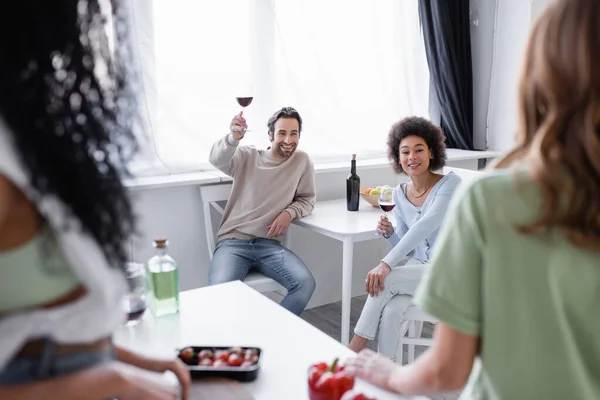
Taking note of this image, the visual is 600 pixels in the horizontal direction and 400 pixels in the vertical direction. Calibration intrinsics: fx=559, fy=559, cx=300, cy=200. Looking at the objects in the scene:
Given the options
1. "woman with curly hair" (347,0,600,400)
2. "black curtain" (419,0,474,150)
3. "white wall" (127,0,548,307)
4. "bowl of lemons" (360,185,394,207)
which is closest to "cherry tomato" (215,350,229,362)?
"woman with curly hair" (347,0,600,400)

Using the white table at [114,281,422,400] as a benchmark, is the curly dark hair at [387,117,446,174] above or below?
above

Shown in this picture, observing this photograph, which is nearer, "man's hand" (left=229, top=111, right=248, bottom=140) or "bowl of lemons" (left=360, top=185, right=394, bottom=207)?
"man's hand" (left=229, top=111, right=248, bottom=140)

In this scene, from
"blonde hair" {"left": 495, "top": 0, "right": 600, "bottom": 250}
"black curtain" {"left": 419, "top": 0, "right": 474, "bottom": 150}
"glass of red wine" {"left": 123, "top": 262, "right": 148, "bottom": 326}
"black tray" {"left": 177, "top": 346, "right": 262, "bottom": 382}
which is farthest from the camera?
"black curtain" {"left": 419, "top": 0, "right": 474, "bottom": 150}

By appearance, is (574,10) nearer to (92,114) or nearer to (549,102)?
(549,102)

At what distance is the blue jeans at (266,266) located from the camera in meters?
2.62

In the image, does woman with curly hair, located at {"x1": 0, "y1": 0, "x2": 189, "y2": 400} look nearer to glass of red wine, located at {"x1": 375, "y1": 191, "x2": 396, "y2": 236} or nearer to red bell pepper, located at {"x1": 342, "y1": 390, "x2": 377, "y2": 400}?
red bell pepper, located at {"x1": 342, "y1": 390, "x2": 377, "y2": 400}

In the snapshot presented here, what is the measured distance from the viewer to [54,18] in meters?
0.59

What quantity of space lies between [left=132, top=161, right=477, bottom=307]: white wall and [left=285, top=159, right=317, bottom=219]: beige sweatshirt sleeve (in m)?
0.37

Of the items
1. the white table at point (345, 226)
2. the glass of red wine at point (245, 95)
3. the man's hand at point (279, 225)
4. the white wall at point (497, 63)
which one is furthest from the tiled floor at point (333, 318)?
the white wall at point (497, 63)

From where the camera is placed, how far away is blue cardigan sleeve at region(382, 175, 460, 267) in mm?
2330

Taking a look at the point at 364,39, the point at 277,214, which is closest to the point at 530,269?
the point at 277,214

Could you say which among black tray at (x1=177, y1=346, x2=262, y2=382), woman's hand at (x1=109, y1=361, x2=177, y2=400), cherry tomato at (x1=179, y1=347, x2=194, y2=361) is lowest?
black tray at (x1=177, y1=346, x2=262, y2=382)

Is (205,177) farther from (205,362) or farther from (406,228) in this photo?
(205,362)

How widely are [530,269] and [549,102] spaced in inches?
8.8
